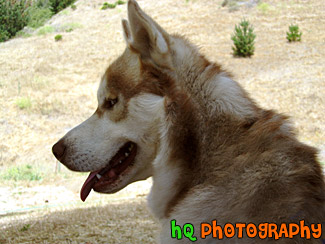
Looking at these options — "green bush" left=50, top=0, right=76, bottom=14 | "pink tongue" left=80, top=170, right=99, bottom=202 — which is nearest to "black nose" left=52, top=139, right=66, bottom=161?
"pink tongue" left=80, top=170, right=99, bottom=202

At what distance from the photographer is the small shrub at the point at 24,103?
46.1ft

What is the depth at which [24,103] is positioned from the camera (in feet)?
46.4

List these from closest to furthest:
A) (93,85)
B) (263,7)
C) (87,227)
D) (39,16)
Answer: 1. (87,227)
2. (39,16)
3. (93,85)
4. (263,7)

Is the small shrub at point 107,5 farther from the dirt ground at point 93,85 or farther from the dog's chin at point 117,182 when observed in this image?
the dog's chin at point 117,182

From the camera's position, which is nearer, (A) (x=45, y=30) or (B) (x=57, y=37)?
(A) (x=45, y=30)

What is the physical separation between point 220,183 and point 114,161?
0.70 meters

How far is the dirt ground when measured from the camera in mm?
4691

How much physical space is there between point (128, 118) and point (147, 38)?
17.5 inches

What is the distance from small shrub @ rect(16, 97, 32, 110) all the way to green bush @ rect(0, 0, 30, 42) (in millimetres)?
2327

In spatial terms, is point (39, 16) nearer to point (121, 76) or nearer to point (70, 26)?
point (70, 26)

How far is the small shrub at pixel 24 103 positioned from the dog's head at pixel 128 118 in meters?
12.6

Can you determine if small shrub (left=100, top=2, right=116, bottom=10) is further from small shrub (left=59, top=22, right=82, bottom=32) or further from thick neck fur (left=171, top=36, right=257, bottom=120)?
thick neck fur (left=171, top=36, right=257, bottom=120)

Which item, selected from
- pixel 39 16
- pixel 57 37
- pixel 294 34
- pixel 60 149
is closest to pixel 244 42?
pixel 294 34

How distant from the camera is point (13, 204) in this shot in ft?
22.6
